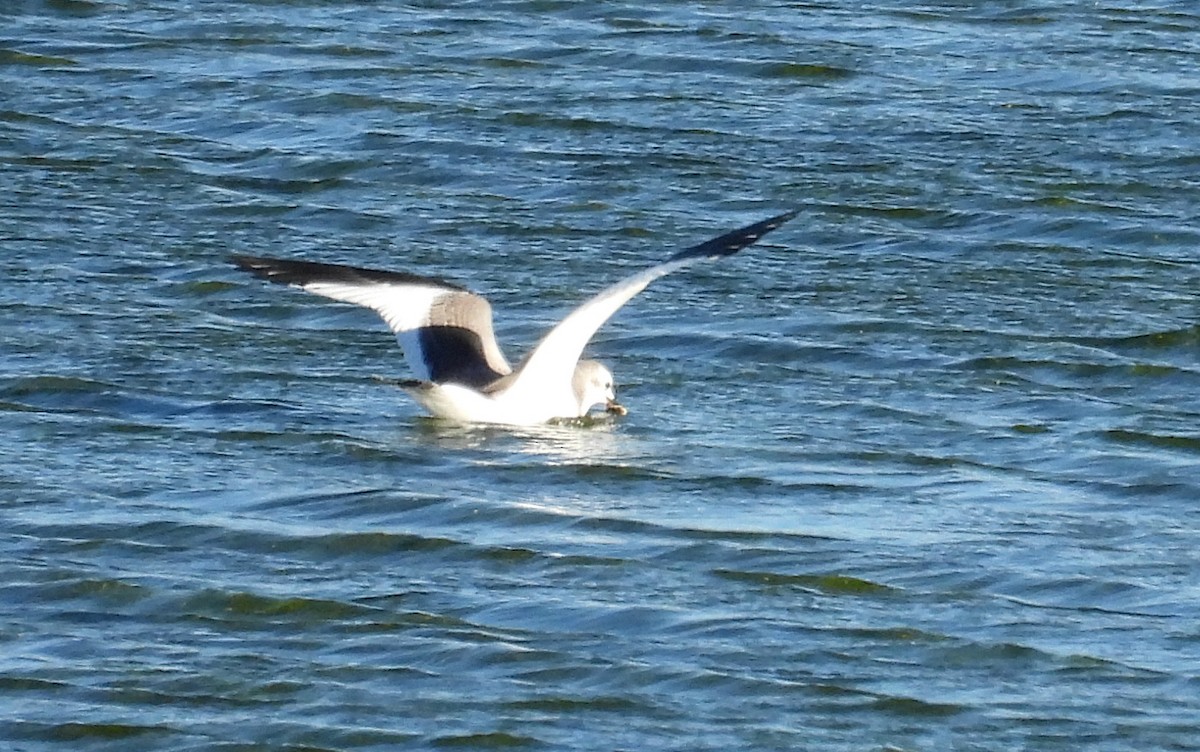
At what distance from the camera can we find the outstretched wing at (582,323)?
9.84 metres

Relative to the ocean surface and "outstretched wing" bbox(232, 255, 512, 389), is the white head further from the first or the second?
"outstretched wing" bbox(232, 255, 512, 389)

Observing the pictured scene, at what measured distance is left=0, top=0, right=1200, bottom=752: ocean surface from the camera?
710 centimetres

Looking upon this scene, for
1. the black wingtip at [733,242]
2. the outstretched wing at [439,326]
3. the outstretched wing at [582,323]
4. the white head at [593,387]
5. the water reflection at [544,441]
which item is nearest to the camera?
the water reflection at [544,441]

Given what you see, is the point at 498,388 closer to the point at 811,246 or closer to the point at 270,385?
the point at 270,385

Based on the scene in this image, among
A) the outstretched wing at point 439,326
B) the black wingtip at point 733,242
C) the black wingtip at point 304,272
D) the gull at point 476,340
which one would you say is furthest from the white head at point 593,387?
the black wingtip at point 304,272

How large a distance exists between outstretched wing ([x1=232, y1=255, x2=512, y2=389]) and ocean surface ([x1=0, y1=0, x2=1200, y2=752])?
268 millimetres

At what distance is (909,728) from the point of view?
679 cm

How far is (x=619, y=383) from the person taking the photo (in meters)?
10.8

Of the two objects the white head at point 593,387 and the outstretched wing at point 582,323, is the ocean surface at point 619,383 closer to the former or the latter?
the white head at point 593,387

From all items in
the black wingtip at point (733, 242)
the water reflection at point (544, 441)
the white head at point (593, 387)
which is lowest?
the water reflection at point (544, 441)

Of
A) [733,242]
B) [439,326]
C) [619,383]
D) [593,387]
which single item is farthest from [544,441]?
[733,242]

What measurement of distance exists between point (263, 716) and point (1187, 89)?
850 centimetres

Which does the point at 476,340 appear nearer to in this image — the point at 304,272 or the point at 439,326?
the point at 439,326

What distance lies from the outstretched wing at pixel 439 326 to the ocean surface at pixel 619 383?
0.27 meters
